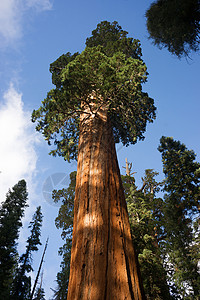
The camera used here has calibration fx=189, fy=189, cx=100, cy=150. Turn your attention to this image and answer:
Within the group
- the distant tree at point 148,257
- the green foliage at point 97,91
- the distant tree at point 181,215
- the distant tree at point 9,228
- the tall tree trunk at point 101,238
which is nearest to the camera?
the tall tree trunk at point 101,238

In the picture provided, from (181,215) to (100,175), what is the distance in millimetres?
9607

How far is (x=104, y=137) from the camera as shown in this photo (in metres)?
3.94

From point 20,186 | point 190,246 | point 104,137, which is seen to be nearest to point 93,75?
point 104,137

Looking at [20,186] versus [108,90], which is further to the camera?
[20,186]

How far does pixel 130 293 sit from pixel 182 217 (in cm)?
1023

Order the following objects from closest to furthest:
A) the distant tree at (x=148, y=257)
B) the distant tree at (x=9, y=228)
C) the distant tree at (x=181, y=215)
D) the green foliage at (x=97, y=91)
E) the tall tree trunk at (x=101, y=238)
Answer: the tall tree trunk at (x=101, y=238) < the green foliage at (x=97, y=91) < the distant tree at (x=148, y=257) < the distant tree at (x=181, y=215) < the distant tree at (x=9, y=228)

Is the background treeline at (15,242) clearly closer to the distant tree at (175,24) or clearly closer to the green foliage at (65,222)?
the green foliage at (65,222)

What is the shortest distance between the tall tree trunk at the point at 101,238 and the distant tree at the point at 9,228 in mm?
16919

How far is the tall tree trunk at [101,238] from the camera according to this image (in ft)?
5.92

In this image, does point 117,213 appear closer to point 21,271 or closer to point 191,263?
point 191,263

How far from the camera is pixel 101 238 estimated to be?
7.11ft

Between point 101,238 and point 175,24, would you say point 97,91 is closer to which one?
point 101,238

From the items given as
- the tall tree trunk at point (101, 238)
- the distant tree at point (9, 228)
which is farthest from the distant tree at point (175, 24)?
the distant tree at point (9, 228)

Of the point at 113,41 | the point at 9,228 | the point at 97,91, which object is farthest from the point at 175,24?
the point at 9,228
